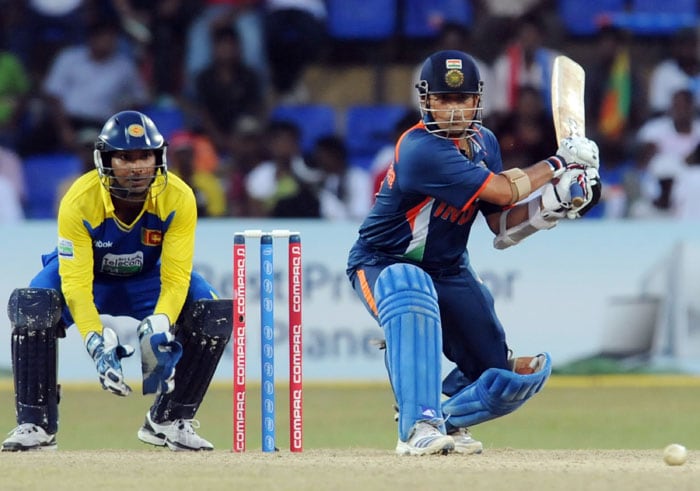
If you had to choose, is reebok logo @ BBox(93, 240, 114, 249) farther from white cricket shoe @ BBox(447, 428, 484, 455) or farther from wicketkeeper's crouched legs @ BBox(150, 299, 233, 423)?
white cricket shoe @ BBox(447, 428, 484, 455)

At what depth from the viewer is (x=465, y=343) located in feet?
21.7

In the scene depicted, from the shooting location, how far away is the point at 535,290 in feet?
34.9

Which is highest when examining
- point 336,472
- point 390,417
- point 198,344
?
point 198,344

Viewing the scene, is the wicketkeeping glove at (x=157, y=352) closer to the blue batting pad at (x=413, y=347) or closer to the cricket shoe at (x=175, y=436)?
the cricket shoe at (x=175, y=436)

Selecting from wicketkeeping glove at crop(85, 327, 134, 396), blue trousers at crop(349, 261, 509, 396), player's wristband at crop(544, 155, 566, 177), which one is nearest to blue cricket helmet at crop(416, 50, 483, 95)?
player's wristband at crop(544, 155, 566, 177)

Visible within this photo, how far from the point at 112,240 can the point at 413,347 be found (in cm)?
144

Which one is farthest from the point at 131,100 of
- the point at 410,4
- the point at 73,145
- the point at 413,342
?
the point at 413,342

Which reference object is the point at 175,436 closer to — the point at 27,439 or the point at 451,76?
the point at 27,439

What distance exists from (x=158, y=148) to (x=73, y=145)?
229 inches

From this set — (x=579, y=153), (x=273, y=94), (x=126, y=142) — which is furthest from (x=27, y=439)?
(x=273, y=94)

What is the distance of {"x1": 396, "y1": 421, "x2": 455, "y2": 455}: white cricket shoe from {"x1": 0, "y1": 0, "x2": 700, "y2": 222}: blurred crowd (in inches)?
205

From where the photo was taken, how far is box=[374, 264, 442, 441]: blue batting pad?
6.08 metres

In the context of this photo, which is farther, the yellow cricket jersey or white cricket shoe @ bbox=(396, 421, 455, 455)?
the yellow cricket jersey

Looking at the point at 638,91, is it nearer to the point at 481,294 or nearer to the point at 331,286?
the point at 331,286
